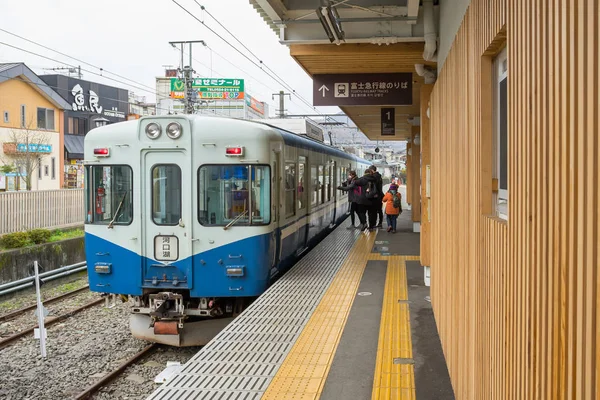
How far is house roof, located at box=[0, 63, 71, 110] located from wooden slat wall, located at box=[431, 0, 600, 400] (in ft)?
88.8

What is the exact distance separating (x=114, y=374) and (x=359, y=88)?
5.84 m

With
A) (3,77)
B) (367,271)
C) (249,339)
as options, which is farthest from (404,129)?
(3,77)

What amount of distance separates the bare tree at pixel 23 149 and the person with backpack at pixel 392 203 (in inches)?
712

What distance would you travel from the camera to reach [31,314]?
1084 cm

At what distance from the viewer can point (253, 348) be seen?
18.9 ft

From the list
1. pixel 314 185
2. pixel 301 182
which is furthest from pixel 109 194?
pixel 314 185

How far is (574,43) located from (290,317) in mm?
5600

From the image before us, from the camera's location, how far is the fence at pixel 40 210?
15008 millimetres

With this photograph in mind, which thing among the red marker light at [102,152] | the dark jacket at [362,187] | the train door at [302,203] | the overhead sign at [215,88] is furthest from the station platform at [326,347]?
the overhead sign at [215,88]

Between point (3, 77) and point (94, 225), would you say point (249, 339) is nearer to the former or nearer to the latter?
point (94, 225)

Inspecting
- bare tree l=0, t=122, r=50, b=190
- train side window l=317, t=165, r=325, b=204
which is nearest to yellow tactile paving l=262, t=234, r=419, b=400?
train side window l=317, t=165, r=325, b=204

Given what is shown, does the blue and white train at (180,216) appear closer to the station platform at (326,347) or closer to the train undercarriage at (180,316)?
the train undercarriage at (180,316)

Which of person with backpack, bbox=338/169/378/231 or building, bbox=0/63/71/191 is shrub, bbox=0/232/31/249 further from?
building, bbox=0/63/71/191

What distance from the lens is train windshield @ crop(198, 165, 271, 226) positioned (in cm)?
781
